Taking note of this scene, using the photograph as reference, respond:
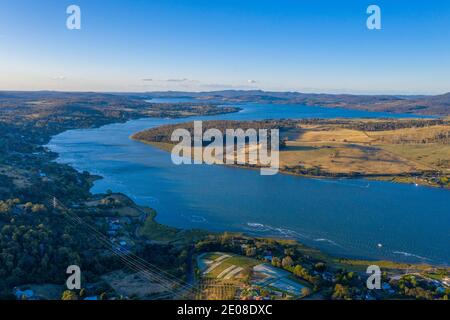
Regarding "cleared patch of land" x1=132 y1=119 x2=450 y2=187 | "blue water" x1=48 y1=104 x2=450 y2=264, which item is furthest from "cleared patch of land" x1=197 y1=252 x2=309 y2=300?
"cleared patch of land" x1=132 y1=119 x2=450 y2=187

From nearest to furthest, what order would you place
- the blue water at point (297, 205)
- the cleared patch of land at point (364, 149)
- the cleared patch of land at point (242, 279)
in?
the cleared patch of land at point (242, 279), the blue water at point (297, 205), the cleared patch of land at point (364, 149)

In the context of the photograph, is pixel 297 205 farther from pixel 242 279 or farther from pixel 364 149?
pixel 364 149

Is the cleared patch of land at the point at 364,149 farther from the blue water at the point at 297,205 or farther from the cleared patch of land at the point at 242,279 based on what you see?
the cleared patch of land at the point at 242,279

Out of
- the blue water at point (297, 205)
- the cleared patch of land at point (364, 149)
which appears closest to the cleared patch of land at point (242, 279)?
the blue water at point (297, 205)

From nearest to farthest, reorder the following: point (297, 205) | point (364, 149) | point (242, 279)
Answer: point (242, 279), point (297, 205), point (364, 149)

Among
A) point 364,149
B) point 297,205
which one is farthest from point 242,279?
point 364,149

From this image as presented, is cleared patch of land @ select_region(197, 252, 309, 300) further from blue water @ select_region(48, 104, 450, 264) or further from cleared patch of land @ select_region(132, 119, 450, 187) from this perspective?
cleared patch of land @ select_region(132, 119, 450, 187)

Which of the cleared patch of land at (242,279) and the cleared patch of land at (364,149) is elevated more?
the cleared patch of land at (364,149)

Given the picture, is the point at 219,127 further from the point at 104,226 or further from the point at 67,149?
the point at 104,226
